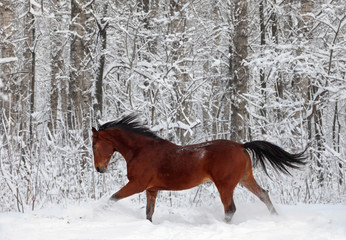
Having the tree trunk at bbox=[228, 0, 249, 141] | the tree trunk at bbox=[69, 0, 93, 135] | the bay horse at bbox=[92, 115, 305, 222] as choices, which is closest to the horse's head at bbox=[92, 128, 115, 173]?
the bay horse at bbox=[92, 115, 305, 222]

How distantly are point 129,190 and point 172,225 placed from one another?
1.96 feet

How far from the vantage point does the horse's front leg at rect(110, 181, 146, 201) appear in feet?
13.7

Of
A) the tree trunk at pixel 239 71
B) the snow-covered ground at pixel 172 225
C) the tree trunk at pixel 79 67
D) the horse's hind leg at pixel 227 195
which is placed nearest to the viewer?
the snow-covered ground at pixel 172 225

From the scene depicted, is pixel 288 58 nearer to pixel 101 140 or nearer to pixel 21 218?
pixel 101 140

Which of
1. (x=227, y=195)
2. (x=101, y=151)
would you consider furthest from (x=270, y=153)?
(x=101, y=151)

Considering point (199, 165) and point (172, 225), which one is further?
point (199, 165)

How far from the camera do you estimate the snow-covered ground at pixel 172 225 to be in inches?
137

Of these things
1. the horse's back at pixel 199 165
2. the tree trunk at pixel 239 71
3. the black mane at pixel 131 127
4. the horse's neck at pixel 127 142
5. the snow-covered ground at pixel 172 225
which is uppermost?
the tree trunk at pixel 239 71

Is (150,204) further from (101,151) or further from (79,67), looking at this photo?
(79,67)

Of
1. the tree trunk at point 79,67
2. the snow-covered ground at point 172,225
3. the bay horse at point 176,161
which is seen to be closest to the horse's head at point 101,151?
the bay horse at point 176,161

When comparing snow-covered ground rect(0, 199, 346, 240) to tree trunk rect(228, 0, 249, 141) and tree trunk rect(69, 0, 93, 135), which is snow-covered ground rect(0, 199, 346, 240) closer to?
tree trunk rect(228, 0, 249, 141)

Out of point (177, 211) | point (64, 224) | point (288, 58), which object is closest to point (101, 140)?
point (64, 224)

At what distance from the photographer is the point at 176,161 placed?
4301 mm

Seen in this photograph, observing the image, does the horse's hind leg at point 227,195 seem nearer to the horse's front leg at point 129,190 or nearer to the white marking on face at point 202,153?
the white marking on face at point 202,153
